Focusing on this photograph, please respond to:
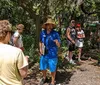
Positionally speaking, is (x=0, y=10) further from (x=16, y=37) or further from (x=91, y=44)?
(x=16, y=37)

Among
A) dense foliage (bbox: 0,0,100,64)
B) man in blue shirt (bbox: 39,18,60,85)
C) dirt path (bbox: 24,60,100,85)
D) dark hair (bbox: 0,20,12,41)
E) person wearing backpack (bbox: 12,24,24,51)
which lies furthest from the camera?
dense foliage (bbox: 0,0,100,64)

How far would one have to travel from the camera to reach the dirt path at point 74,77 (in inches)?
306

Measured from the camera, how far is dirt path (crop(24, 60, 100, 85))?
7.78 metres

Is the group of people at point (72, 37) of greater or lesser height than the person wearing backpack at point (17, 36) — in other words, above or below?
below

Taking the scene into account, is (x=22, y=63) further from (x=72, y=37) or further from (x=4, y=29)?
(x=72, y=37)

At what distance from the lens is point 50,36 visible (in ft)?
22.6

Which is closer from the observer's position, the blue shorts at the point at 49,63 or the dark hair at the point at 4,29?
the dark hair at the point at 4,29

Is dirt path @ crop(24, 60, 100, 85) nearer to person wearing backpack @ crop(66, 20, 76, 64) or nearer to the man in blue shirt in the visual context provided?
person wearing backpack @ crop(66, 20, 76, 64)

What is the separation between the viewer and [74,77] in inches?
327

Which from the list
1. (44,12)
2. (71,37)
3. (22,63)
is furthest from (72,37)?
(22,63)

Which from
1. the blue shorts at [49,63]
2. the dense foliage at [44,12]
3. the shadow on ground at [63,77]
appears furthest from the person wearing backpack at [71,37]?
the blue shorts at [49,63]

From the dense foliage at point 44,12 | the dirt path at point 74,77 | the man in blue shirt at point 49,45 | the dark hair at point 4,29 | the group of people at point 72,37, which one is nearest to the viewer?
the dark hair at point 4,29

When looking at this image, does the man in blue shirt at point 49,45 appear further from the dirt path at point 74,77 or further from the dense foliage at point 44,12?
the dense foliage at point 44,12

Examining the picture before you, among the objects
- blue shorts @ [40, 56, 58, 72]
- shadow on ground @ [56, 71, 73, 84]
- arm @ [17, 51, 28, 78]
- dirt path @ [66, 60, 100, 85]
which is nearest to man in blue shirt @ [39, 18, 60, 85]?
blue shorts @ [40, 56, 58, 72]
